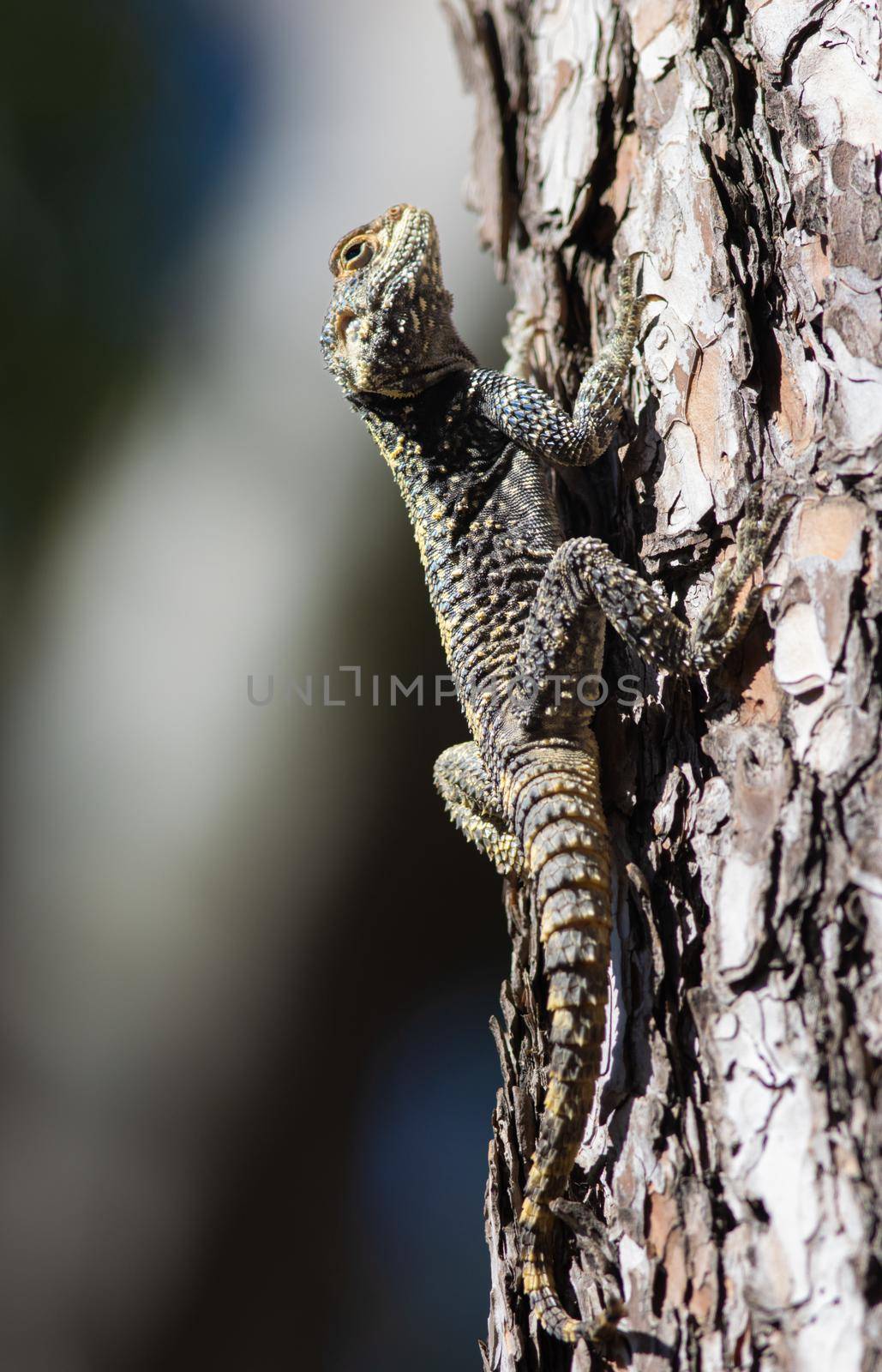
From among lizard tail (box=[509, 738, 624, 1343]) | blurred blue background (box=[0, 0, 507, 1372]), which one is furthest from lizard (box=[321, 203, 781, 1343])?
blurred blue background (box=[0, 0, 507, 1372])

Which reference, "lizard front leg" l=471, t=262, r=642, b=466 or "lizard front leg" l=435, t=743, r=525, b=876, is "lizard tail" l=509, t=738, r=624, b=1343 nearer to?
"lizard front leg" l=435, t=743, r=525, b=876

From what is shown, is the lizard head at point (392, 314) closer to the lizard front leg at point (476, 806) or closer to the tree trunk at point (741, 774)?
the tree trunk at point (741, 774)

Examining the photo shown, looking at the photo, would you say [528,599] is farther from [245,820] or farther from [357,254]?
[245,820]

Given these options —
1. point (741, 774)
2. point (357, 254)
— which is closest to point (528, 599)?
point (741, 774)

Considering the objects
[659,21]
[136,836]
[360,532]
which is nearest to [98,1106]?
[136,836]

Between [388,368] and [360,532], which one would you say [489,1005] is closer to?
[360,532]

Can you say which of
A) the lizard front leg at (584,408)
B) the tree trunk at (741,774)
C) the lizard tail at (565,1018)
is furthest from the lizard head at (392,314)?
the lizard tail at (565,1018)

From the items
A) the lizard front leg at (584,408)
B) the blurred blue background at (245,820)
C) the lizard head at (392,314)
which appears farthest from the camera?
the blurred blue background at (245,820)
